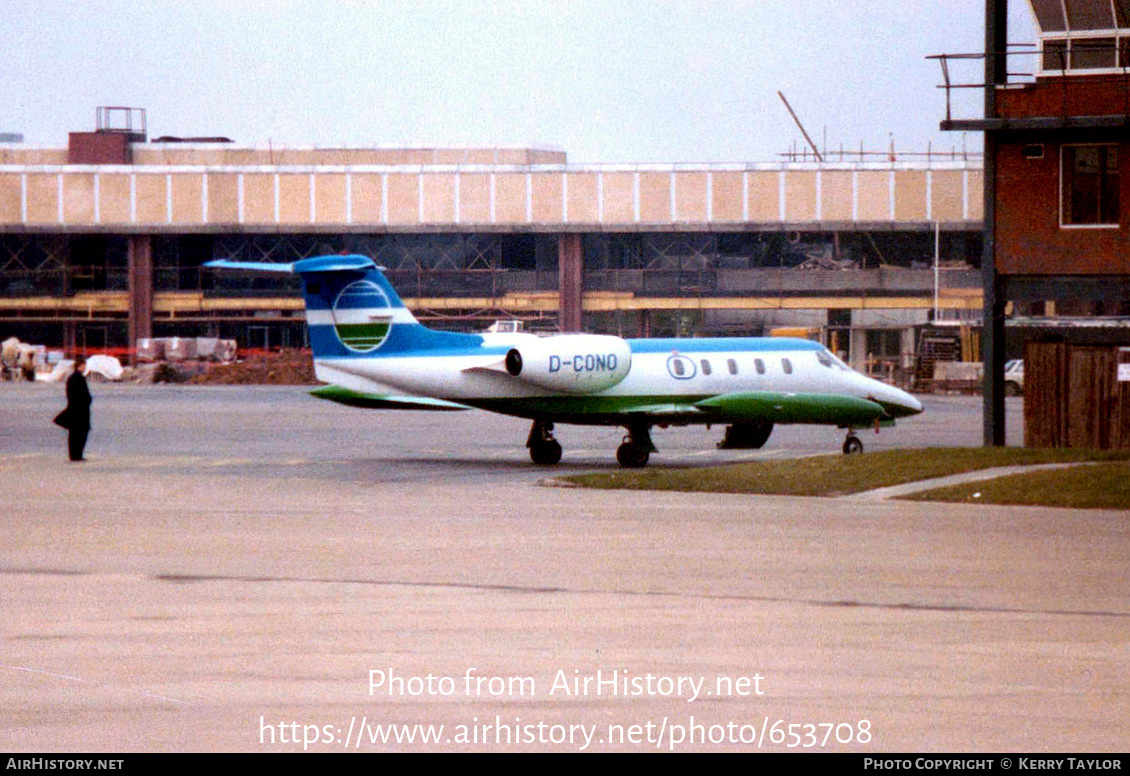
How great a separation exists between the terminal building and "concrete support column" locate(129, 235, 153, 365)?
11cm

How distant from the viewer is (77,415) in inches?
1266

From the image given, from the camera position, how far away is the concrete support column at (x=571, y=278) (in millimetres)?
86225

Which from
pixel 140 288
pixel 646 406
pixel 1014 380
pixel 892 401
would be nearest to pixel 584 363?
pixel 646 406

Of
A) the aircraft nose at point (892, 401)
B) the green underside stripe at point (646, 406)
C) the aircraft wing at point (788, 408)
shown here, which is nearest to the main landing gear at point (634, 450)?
the green underside stripe at point (646, 406)

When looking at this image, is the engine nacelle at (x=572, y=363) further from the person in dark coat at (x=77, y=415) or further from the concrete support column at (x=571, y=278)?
the concrete support column at (x=571, y=278)

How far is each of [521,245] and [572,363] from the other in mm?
57558

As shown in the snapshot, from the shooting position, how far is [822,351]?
1330 inches

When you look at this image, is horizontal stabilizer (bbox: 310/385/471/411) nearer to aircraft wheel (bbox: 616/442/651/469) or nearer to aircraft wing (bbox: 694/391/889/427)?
aircraft wheel (bbox: 616/442/651/469)

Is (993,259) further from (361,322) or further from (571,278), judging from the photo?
(571,278)

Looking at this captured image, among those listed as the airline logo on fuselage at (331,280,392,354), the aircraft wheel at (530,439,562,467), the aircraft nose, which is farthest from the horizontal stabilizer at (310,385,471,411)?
the aircraft nose

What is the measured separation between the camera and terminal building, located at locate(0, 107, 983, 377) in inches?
3300

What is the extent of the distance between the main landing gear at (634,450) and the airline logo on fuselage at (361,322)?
4.76 m

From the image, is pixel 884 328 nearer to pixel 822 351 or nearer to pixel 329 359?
pixel 822 351

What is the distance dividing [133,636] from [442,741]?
13.9 feet
